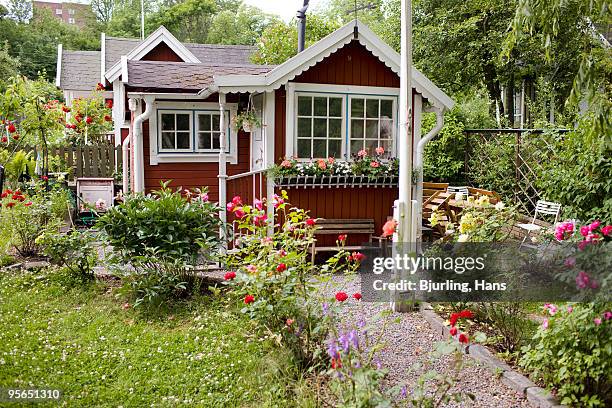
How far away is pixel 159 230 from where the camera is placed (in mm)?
6387

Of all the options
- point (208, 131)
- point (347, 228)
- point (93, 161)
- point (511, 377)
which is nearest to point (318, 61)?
point (347, 228)

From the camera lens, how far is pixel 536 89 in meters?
17.3

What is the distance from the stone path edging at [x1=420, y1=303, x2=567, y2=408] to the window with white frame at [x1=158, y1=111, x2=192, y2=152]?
5830 millimetres

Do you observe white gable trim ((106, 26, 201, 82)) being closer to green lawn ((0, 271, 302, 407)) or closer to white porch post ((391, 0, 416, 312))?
green lawn ((0, 271, 302, 407))

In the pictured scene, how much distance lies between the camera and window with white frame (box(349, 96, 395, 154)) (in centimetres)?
884

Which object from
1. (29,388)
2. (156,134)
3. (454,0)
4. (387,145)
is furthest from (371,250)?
(454,0)

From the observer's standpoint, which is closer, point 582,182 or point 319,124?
point 582,182

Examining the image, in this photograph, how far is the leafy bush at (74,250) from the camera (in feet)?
22.5

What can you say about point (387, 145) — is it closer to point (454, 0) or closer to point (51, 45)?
point (454, 0)

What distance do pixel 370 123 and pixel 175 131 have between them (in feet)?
10.6

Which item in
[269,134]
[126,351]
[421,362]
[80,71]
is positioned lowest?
[126,351]

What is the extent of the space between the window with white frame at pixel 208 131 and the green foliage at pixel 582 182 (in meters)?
5.22

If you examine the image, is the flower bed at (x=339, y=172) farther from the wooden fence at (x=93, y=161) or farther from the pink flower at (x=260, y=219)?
the wooden fence at (x=93, y=161)

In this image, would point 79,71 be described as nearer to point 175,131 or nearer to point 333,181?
point 175,131
